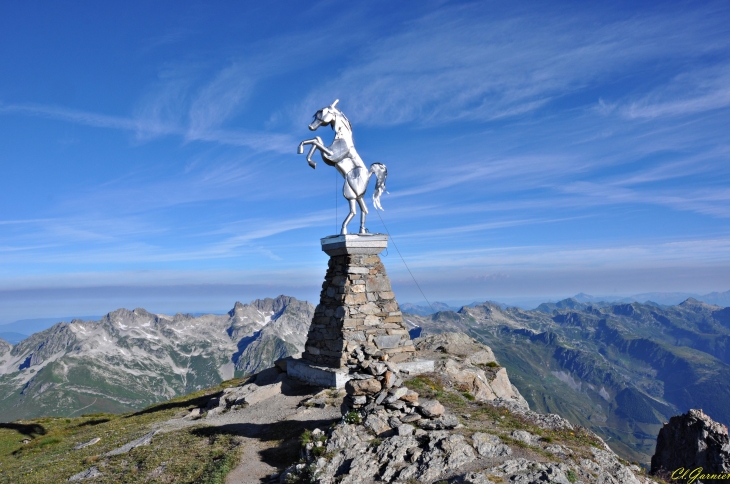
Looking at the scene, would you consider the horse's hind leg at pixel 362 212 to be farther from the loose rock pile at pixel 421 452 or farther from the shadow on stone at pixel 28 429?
the shadow on stone at pixel 28 429

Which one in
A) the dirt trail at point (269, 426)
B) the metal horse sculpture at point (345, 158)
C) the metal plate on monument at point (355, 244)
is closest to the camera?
the dirt trail at point (269, 426)

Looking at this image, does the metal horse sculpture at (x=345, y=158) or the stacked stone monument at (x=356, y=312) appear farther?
the metal horse sculpture at (x=345, y=158)

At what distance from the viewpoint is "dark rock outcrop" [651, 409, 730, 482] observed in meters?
18.5

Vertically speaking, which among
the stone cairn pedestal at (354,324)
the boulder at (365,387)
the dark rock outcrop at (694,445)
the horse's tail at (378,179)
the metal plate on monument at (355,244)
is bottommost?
the dark rock outcrop at (694,445)

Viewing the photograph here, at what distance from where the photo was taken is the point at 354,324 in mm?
21469

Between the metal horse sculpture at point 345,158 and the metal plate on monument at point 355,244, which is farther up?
the metal horse sculpture at point 345,158

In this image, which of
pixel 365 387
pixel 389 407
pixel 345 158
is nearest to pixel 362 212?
pixel 345 158

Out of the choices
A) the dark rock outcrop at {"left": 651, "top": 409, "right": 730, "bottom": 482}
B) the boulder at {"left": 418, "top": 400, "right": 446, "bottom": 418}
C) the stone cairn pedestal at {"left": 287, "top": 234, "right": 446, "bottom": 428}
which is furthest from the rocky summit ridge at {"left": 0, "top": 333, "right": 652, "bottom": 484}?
the dark rock outcrop at {"left": 651, "top": 409, "right": 730, "bottom": 482}

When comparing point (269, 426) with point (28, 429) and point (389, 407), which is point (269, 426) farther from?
point (28, 429)

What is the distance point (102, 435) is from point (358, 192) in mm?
17012

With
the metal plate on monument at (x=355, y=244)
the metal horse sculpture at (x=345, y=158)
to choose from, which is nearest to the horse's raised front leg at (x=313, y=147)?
the metal horse sculpture at (x=345, y=158)

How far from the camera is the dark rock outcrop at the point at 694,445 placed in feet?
60.7

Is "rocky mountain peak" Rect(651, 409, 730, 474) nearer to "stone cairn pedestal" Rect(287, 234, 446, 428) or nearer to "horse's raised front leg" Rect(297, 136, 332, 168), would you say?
"stone cairn pedestal" Rect(287, 234, 446, 428)

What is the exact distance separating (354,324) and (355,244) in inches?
150
